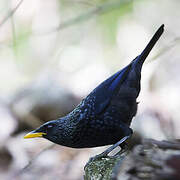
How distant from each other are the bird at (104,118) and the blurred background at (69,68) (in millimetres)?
1701

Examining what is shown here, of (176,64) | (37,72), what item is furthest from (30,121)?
(176,64)

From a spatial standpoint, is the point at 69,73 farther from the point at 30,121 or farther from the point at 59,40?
the point at 30,121

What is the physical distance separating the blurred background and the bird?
1.70 m

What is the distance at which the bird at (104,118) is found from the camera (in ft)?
14.3

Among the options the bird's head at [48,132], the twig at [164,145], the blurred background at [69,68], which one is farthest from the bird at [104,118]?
the blurred background at [69,68]

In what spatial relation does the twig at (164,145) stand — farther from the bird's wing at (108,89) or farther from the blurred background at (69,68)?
the blurred background at (69,68)

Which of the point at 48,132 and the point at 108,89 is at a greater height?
the point at 108,89

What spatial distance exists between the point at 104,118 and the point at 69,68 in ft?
23.8

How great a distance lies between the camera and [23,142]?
8602mm

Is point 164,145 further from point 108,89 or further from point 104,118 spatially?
point 108,89

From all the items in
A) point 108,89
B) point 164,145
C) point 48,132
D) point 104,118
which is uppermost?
point 108,89

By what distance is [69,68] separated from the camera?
11.6 metres

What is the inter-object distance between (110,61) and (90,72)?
867mm

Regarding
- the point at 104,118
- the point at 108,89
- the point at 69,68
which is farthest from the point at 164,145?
the point at 69,68
